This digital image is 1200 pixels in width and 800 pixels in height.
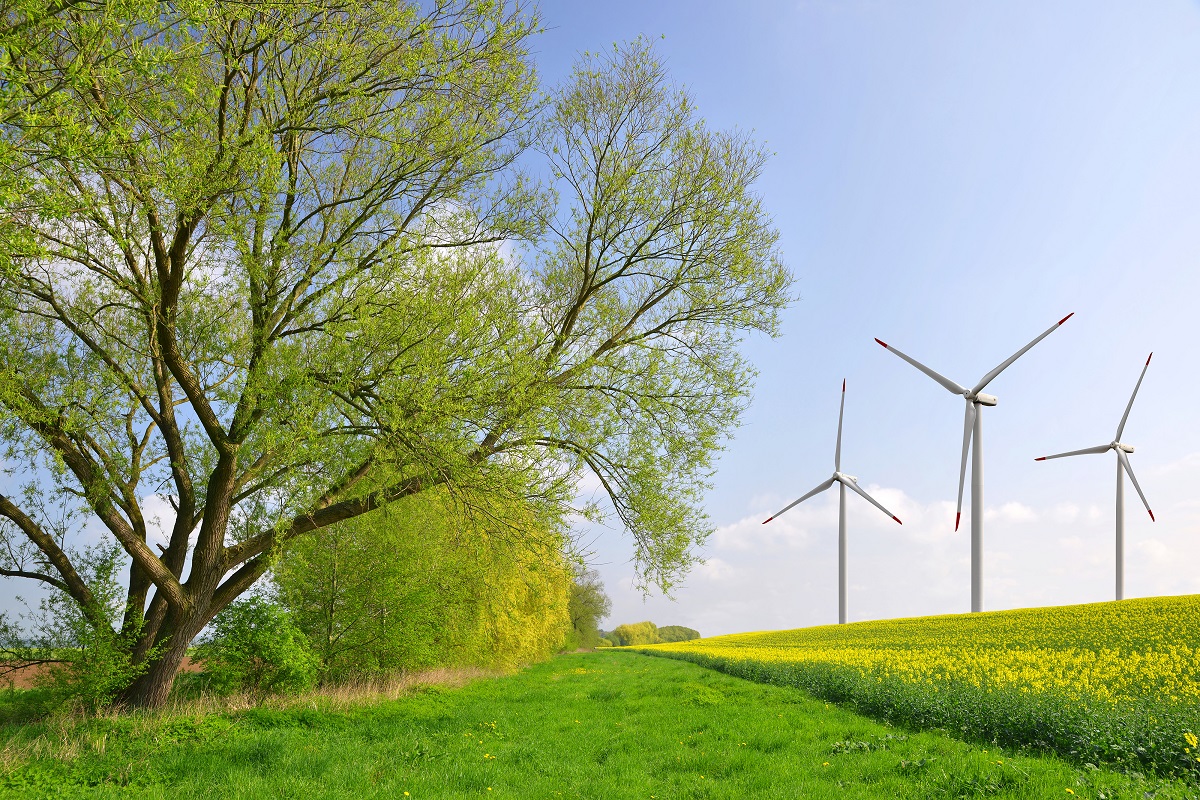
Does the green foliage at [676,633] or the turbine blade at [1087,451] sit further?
the green foliage at [676,633]

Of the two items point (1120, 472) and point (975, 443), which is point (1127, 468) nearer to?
point (1120, 472)

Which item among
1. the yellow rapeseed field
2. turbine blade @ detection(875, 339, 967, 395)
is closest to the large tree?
the yellow rapeseed field

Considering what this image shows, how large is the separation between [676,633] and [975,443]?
9357 cm

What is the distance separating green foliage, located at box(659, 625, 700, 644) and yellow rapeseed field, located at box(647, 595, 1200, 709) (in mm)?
90314

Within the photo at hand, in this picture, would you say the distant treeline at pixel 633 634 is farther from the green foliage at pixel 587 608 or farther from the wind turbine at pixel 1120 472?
the wind turbine at pixel 1120 472

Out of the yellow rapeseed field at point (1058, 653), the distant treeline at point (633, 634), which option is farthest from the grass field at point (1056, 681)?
the distant treeline at point (633, 634)

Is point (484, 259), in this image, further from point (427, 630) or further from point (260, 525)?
point (427, 630)

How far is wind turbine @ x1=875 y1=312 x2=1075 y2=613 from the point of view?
1518 inches

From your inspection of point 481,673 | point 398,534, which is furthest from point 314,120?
point 481,673

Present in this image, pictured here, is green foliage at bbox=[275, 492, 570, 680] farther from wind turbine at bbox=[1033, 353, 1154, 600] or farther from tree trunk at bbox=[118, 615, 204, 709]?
wind turbine at bbox=[1033, 353, 1154, 600]

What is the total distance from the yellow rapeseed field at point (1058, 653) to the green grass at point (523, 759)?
3529 mm

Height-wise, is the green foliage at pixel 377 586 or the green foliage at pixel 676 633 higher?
the green foliage at pixel 377 586

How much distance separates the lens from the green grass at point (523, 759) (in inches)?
344

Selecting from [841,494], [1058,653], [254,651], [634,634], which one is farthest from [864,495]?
[634,634]
